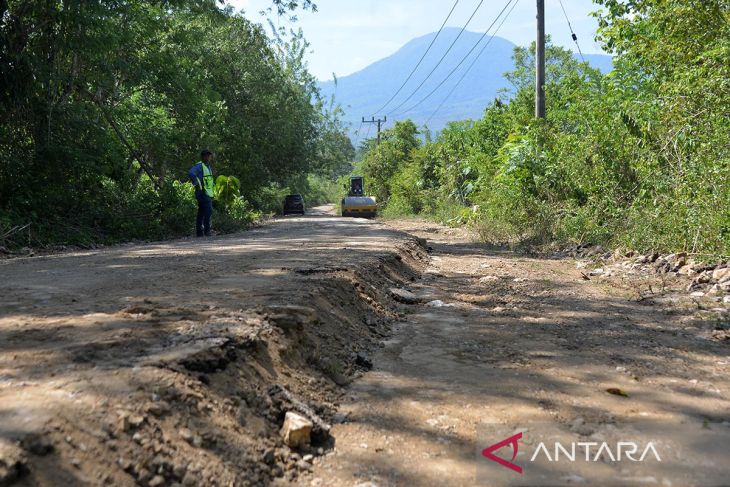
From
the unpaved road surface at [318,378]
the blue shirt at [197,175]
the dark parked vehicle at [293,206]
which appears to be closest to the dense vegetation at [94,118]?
the blue shirt at [197,175]

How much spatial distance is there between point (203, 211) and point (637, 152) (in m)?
8.66

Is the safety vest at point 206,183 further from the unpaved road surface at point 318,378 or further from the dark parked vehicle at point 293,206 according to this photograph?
the dark parked vehicle at point 293,206

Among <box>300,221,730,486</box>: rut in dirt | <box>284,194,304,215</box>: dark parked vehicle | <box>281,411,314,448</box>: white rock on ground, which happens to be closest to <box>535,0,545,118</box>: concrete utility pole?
<box>300,221,730,486</box>: rut in dirt

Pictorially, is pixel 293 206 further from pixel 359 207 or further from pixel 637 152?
pixel 637 152

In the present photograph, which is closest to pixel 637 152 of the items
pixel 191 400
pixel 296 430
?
pixel 296 430

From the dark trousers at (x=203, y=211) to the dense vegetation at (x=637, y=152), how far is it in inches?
266

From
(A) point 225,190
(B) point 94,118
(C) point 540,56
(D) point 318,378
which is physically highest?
(C) point 540,56

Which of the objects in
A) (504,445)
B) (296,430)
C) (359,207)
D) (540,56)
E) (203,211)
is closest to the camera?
(296,430)

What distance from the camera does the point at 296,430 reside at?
2846 mm

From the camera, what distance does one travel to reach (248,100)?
30.4 metres

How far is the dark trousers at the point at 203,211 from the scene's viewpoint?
12492 mm

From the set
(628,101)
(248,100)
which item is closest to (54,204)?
(628,101)

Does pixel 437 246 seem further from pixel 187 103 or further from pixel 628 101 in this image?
pixel 187 103

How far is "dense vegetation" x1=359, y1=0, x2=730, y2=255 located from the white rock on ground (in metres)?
6.24
